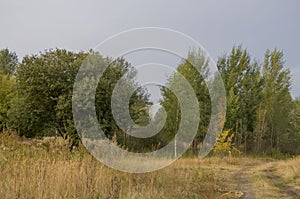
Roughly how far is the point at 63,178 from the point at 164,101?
33.2 ft

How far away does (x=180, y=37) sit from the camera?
7613mm

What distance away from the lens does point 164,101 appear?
13.9 metres

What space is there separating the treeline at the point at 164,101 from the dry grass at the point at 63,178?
5.94ft

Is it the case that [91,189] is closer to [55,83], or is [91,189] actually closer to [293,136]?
[55,83]

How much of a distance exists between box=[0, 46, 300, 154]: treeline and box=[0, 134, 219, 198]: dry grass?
181 cm

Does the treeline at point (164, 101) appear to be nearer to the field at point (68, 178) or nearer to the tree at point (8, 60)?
the field at point (68, 178)

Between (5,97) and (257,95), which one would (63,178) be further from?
(257,95)

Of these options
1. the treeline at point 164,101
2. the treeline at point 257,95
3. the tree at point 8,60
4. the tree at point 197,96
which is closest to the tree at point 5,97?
the treeline at point 164,101

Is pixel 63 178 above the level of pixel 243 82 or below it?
below

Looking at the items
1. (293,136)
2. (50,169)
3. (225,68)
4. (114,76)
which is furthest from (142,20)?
(293,136)

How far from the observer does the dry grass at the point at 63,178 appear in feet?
12.0

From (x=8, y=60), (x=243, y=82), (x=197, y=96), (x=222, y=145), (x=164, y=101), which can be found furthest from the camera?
(x=8, y=60)

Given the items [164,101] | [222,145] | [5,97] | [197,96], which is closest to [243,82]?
[197,96]

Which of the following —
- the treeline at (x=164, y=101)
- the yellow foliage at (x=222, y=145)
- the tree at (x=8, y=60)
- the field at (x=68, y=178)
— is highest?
the tree at (x=8, y=60)
